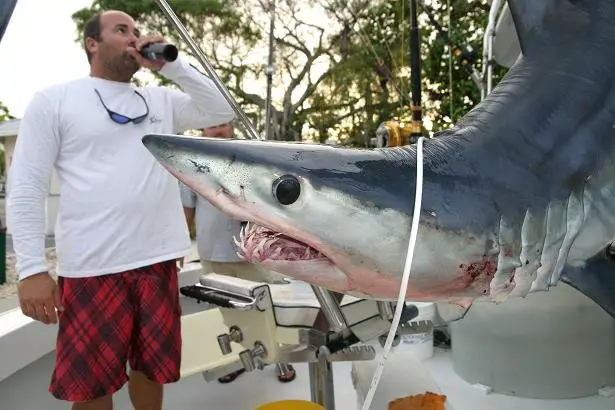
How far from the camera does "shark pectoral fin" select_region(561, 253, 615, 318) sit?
2.63ft

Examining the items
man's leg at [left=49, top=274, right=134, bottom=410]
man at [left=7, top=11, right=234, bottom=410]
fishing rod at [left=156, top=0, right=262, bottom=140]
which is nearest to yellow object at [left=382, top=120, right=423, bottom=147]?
man at [left=7, top=11, right=234, bottom=410]

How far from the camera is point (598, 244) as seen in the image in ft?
2.69

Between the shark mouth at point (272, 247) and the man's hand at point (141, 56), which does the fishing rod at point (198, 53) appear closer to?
the man's hand at point (141, 56)

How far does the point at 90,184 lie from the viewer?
1.58 meters

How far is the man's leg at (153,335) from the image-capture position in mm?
1648

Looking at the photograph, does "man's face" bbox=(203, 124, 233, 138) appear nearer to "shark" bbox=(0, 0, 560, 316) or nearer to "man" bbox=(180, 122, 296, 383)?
"man" bbox=(180, 122, 296, 383)

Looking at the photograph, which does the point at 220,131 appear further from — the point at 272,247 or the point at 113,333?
the point at 272,247

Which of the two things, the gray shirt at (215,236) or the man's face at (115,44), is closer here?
the man's face at (115,44)

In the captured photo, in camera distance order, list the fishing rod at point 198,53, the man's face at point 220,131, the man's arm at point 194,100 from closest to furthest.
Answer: the fishing rod at point 198,53, the man's arm at point 194,100, the man's face at point 220,131

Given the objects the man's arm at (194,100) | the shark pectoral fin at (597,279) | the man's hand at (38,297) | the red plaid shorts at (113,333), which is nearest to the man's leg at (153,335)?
the red plaid shorts at (113,333)

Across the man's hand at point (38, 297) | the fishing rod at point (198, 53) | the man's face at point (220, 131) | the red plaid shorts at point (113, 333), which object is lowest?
the red plaid shorts at point (113, 333)

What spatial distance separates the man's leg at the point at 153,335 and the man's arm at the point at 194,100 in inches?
17.7

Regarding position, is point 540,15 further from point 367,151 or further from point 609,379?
point 609,379

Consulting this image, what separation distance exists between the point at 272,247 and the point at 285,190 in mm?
66
